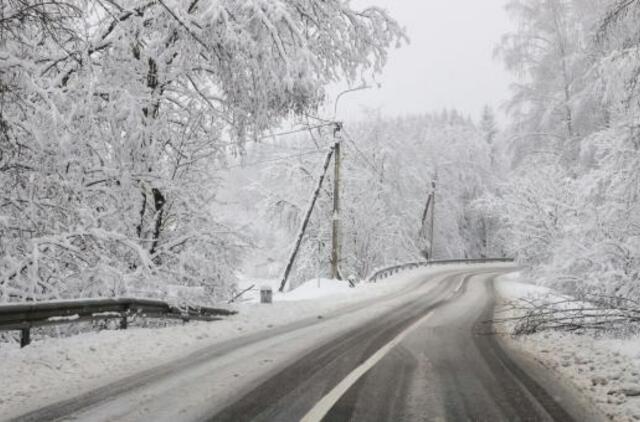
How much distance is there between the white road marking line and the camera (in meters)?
4.76

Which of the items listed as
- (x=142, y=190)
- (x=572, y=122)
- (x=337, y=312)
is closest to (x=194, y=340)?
(x=142, y=190)

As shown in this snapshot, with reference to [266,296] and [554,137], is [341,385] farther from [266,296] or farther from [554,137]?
[554,137]

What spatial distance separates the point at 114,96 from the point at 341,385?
20.5ft

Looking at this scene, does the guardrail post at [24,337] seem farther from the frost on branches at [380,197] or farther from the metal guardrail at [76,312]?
the frost on branches at [380,197]

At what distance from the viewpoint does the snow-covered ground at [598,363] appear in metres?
5.37

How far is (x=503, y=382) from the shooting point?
6156 mm

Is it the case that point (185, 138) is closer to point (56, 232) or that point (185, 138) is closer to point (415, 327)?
point (56, 232)

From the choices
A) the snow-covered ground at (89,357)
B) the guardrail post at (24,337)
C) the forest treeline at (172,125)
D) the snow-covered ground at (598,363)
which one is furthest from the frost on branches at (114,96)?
the snow-covered ground at (598,363)

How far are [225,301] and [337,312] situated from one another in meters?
3.25

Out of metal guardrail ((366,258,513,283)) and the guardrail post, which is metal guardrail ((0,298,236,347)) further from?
metal guardrail ((366,258,513,283))

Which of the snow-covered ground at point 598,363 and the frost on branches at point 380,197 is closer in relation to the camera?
the snow-covered ground at point 598,363

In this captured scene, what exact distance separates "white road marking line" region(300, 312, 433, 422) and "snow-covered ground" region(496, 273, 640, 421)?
7.26 feet

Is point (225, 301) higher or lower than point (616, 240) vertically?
lower

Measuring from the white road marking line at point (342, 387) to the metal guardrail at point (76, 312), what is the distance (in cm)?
435
